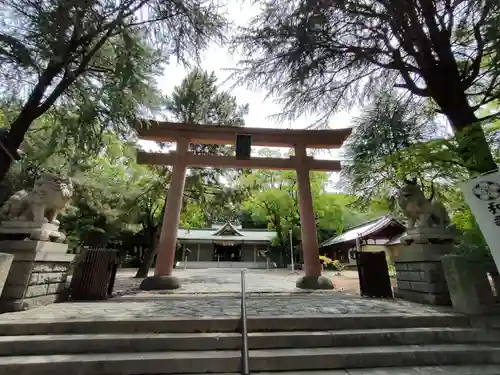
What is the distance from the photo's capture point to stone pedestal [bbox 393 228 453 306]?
4715 mm

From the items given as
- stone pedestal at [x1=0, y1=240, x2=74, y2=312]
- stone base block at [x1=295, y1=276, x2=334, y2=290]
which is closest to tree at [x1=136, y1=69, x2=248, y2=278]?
stone base block at [x1=295, y1=276, x2=334, y2=290]

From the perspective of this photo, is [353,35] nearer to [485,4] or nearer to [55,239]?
[485,4]

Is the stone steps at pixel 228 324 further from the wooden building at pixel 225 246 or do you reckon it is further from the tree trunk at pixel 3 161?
the wooden building at pixel 225 246

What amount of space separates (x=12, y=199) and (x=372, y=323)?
20.6ft

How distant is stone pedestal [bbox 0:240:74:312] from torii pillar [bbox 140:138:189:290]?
255 cm

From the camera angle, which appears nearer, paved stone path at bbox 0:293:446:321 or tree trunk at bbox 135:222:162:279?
paved stone path at bbox 0:293:446:321

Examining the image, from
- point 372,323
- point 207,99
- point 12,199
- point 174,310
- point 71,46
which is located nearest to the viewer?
point 372,323

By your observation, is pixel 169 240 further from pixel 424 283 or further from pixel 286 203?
pixel 286 203

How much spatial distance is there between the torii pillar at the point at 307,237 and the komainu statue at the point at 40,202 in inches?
231

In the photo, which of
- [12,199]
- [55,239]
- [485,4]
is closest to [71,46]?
[12,199]

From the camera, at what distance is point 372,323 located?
3.63 m

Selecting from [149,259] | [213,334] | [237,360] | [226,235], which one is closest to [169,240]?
[213,334]

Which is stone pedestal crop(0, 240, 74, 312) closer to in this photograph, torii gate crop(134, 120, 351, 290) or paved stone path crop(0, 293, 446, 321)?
paved stone path crop(0, 293, 446, 321)

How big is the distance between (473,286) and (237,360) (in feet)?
11.9
